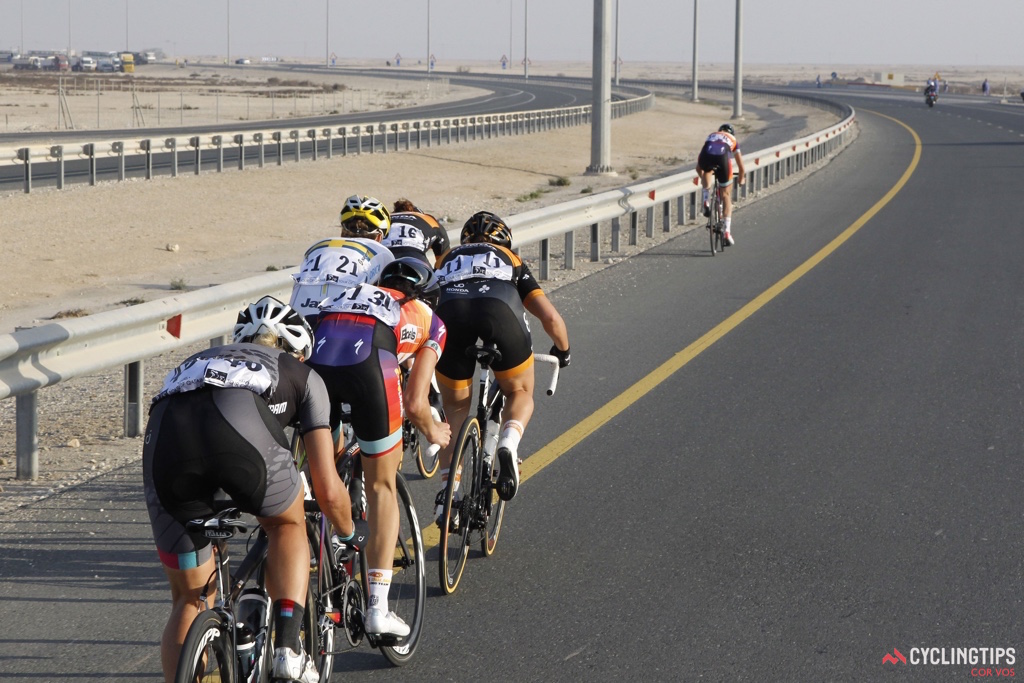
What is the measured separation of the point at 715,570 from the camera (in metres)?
6.13

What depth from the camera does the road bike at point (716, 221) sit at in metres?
17.6

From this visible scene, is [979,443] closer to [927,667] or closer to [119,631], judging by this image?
[927,667]

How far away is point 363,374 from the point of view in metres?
5.16

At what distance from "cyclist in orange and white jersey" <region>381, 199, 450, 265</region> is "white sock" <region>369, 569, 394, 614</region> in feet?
8.02

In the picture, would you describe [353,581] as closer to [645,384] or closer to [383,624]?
[383,624]

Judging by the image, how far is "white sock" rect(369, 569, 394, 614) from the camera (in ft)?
16.4

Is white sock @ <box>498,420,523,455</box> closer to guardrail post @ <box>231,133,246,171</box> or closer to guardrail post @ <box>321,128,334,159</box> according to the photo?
guardrail post @ <box>231,133,246,171</box>

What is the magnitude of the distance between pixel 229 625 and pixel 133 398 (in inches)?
181

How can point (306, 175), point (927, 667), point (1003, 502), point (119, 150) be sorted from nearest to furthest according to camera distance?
point (927, 667) < point (1003, 502) < point (119, 150) < point (306, 175)

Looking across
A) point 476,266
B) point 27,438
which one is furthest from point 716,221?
point 27,438

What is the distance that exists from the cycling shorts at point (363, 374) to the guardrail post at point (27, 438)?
281 centimetres

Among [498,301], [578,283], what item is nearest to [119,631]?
[498,301]

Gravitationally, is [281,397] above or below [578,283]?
above

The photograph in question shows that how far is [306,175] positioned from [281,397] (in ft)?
93.1
